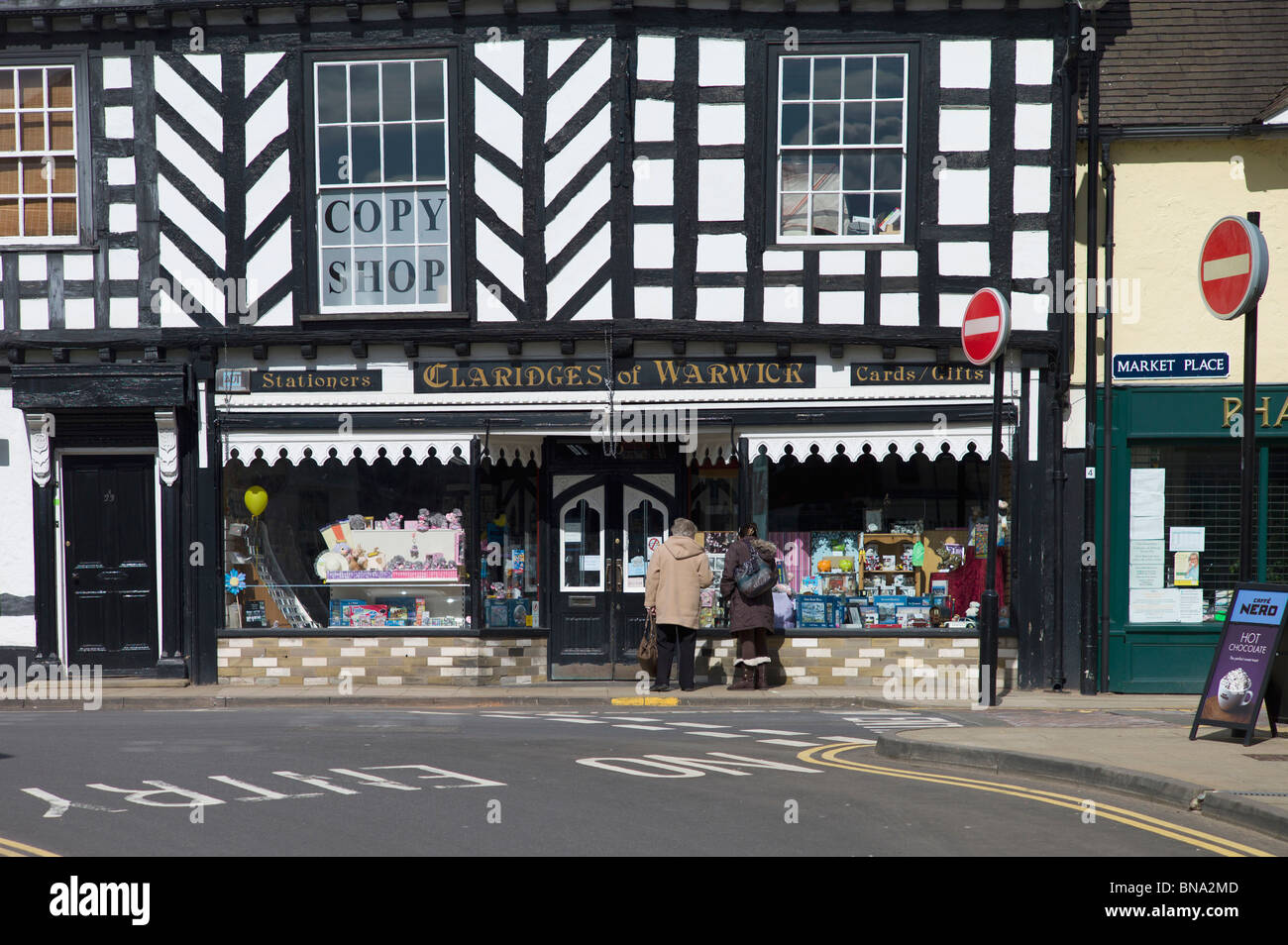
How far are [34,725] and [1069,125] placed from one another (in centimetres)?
1224

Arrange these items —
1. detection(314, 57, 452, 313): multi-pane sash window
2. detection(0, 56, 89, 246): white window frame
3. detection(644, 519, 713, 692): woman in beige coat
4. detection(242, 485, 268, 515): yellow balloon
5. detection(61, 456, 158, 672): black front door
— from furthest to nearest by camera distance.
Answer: detection(242, 485, 268, 515): yellow balloon < detection(61, 456, 158, 672): black front door < detection(0, 56, 89, 246): white window frame < detection(314, 57, 452, 313): multi-pane sash window < detection(644, 519, 713, 692): woman in beige coat

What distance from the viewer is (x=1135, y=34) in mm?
15672

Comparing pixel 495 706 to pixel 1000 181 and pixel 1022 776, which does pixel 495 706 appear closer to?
pixel 1022 776

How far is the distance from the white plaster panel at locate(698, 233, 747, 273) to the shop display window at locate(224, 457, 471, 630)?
3723 millimetres

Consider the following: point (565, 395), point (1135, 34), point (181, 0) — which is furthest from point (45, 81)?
point (1135, 34)

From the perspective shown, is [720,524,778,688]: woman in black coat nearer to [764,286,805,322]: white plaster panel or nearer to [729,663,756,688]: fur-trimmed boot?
[729,663,756,688]: fur-trimmed boot

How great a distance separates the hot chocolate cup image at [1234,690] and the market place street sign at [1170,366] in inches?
226

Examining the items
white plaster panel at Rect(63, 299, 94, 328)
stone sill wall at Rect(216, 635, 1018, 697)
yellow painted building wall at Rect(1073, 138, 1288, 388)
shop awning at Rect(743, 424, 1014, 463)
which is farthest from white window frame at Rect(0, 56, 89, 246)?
yellow painted building wall at Rect(1073, 138, 1288, 388)

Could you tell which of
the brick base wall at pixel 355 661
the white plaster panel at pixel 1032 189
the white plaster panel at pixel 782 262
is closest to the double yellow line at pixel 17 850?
the brick base wall at pixel 355 661

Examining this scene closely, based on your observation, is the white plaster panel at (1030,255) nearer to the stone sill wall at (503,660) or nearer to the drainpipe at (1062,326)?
the drainpipe at (1062,326)

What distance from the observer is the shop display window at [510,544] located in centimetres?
1583

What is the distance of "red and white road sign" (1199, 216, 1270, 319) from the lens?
384 inches

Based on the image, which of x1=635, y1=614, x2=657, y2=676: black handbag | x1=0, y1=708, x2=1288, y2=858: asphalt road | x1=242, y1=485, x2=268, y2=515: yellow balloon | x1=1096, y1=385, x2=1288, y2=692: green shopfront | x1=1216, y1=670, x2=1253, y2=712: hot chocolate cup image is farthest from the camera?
x1=242, y1=485, x2=268, y2=515: yellow balloon

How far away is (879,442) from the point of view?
15.2m
